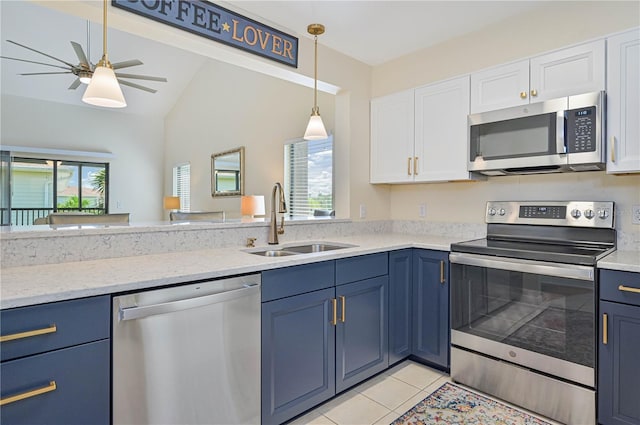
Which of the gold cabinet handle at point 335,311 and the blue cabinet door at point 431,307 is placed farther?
the blue cabinet door at point 431,307

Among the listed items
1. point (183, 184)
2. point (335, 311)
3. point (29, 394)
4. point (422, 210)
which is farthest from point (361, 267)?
point (183, 184)

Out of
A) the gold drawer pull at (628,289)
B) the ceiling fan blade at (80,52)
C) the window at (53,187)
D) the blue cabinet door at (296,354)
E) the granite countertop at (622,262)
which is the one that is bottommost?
the blue cabinet door at (296,354)

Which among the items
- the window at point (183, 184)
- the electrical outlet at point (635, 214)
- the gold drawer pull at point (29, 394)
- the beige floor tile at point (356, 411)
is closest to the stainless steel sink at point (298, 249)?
the beige floor tile at point (356, 411)

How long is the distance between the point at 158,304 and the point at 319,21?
2.13 metres

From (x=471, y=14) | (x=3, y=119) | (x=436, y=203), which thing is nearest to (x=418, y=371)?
(x=436, y=203)

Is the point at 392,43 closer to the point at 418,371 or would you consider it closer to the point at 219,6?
the point at 219,6

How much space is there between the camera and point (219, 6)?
2.18 m

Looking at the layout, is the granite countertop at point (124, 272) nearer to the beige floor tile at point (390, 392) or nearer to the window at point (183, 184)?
the beige floor tile at point (390, 392)

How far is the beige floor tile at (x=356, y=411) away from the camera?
6.22 ft

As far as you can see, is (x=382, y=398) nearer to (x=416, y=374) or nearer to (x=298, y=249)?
(x=416, y=374)

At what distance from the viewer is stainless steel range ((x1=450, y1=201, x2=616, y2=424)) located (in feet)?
5.89

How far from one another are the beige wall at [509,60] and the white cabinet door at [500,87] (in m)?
0.17

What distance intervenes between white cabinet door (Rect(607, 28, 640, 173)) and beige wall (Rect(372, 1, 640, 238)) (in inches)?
9.6

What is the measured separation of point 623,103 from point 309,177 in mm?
2996
